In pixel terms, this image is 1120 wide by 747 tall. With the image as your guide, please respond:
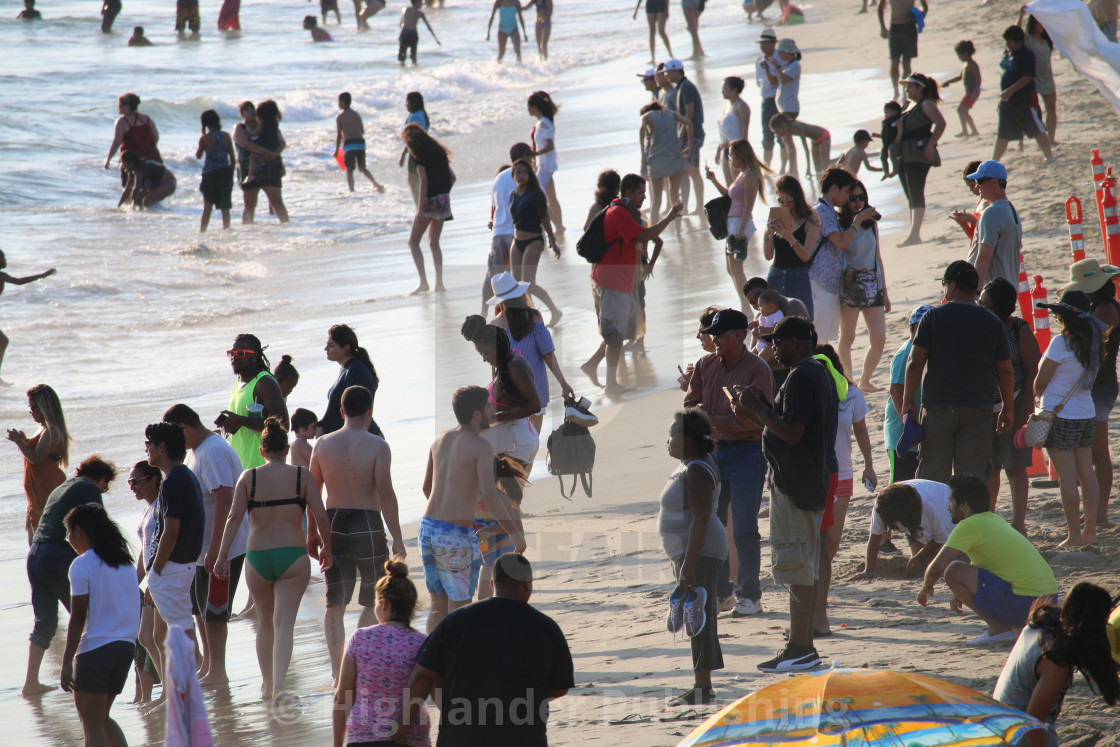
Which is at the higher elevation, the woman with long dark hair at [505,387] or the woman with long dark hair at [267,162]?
the woman with long dark hair at [267,162]

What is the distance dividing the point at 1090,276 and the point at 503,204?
6.35 m

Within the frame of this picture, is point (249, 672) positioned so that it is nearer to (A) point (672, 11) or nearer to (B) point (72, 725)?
(B) point (72, 725)

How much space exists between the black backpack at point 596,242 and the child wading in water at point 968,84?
28.4 feet

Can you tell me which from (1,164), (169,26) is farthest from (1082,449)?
(169,26)

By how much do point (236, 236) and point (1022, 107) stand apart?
13.0 meters

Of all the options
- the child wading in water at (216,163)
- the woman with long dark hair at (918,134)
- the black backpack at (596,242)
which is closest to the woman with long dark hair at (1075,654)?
the black backpack at (596,242)

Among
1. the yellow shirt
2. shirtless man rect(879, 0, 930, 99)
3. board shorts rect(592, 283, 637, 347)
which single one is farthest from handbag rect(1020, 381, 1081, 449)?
shirtless man rect(879, 0, 930, 99)

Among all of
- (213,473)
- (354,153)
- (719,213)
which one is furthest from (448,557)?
(354,153)

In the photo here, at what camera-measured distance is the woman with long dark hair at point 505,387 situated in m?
6.90

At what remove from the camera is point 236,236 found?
68.1 ft

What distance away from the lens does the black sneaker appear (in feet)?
16.8

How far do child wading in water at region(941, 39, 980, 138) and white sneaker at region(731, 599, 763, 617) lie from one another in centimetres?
1206

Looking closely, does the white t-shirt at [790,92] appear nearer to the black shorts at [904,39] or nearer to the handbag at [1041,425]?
the black shorts at [904,39]

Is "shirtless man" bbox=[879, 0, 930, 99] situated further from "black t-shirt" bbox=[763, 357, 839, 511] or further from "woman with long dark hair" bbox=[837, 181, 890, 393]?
"black t-shirt" bbox=[763, 357, 839, 511]
